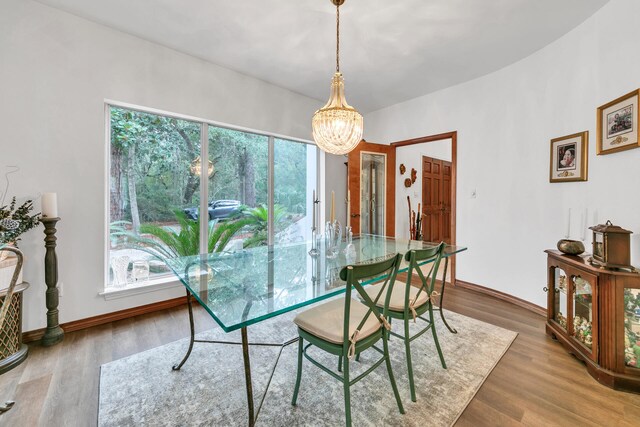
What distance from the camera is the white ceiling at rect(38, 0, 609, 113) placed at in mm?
2174

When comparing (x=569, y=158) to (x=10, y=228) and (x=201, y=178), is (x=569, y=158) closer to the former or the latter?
(x=201, y=178)

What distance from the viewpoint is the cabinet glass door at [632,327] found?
1.69 m

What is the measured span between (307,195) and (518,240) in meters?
2.85

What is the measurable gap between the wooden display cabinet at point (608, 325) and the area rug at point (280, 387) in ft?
1.65

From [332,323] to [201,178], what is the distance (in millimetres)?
2447

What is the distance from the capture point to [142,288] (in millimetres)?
2752

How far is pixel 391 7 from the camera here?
2172mm

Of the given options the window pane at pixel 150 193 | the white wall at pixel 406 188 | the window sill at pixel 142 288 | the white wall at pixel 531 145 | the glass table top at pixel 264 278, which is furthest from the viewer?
the white wall at pixel 406 188

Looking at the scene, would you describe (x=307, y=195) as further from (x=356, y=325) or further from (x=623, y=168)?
(x=623, y=168)

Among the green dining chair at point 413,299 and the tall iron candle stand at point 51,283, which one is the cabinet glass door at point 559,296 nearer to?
the green dining chair at point 413,299

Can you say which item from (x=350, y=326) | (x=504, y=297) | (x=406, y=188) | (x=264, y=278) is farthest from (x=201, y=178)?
(x=504, y=297)

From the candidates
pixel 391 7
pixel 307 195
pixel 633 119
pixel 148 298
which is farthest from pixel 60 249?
pixel 633 119

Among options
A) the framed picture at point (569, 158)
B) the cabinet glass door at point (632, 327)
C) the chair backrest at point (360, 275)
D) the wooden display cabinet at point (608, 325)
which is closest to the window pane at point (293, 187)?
the chair backrest at point (360, 275)

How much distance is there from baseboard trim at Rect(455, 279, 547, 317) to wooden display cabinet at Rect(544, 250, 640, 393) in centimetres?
81
